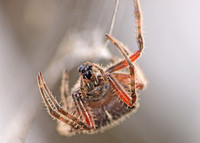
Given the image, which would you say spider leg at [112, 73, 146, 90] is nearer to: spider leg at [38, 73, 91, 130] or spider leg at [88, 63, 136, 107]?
spider leg at [88, 63, 136, 107]

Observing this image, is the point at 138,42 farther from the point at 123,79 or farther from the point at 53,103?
the point at 53,103

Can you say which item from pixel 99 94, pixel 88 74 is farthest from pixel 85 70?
pixel 99 94

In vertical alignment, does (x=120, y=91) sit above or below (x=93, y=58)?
below

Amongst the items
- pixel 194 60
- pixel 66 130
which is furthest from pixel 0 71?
pixel 194 60

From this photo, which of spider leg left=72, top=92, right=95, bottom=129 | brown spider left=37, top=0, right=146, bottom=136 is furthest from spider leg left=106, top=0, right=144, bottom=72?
spider leg left=72, top=92, right=95, bottom=129

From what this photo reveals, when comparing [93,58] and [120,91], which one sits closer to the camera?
[120,91]

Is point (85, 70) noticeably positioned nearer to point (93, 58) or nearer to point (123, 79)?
point (123, 79)
